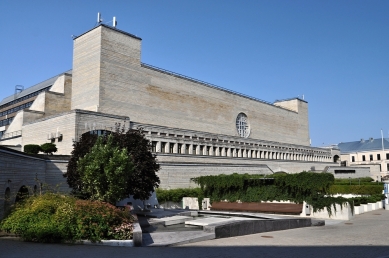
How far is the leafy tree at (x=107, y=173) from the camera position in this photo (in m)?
16.0

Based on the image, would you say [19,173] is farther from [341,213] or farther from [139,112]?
[139,112]

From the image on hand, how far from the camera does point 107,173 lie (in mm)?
15859

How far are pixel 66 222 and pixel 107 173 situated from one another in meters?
3.70

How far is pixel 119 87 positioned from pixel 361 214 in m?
27.6

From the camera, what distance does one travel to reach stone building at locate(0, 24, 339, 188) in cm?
3619

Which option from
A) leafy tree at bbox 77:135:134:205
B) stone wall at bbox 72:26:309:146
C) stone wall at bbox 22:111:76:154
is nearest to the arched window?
stone wall at bbox 72:26:309:146

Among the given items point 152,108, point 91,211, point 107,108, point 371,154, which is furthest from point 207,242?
point 371,154

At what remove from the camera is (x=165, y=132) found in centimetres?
4350

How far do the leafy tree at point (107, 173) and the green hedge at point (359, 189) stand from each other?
26714 millimetres

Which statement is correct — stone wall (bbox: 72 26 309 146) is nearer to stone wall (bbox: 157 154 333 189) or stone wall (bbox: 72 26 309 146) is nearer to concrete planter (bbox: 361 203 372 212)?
stone wall (bbox: 157 154 333 189)

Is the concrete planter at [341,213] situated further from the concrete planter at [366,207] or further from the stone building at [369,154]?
the stone building at [369,154]

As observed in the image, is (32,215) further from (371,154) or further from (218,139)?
(371,154)

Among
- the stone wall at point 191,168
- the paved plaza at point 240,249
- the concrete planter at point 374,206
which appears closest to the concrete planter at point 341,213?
the concrete planter at point 374,206

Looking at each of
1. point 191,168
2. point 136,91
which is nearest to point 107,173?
point 191,168
